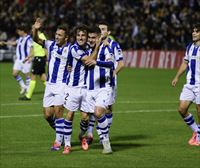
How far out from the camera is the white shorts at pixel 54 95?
13.6 m

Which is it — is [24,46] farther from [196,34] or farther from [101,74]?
[101,74]

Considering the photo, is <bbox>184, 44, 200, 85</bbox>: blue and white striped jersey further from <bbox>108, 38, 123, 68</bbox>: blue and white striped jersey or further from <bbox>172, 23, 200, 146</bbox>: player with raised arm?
<bbox>108, 38, 123, 68</bbox>: blue and white striped jersey

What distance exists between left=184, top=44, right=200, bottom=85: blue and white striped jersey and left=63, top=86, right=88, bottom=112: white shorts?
2425mm

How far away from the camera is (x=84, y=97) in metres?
13.2

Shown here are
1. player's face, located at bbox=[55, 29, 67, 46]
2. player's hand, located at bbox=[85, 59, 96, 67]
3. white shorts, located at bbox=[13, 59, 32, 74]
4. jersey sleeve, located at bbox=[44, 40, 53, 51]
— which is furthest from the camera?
white shorts, located at bbox=[13, 59, 32, 74]

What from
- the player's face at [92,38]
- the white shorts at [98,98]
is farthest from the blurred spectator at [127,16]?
the player's face at [92,38]

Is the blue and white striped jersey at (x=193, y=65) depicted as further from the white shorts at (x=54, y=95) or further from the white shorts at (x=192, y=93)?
the white shorts at (x=54, y=95)

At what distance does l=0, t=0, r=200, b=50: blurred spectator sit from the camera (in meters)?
41.2

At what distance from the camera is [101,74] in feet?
43.1

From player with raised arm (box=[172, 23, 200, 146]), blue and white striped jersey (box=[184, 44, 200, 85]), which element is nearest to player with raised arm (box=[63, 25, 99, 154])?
player with raised arm (box=[172, 23, 200, 146])

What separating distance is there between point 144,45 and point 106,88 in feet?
95.6

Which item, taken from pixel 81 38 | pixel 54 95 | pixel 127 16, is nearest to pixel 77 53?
pixel 81 38

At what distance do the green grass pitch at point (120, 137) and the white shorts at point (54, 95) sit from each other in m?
0.90

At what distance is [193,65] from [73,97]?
280 cm
